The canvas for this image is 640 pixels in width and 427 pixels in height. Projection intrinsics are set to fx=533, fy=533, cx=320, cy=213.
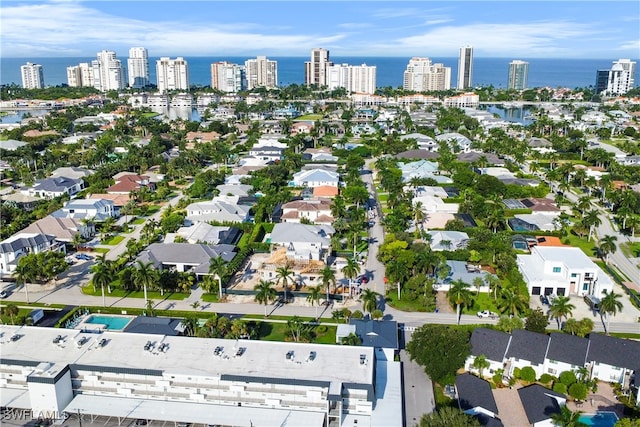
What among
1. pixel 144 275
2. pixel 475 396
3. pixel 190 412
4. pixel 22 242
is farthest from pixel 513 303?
pixel 22 242

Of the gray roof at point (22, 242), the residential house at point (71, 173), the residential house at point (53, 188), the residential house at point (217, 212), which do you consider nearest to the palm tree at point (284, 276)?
the residential house at point (217, 212)

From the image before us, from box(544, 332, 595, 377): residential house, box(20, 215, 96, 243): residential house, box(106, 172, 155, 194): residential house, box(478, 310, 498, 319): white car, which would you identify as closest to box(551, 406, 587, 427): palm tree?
box(544, 332, 595, 377): residential house

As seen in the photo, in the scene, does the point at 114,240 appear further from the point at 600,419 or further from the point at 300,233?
the point at 600,419

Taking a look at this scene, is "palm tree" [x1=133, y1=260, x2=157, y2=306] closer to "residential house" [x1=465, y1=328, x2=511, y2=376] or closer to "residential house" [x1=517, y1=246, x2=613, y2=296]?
"residential house" [x1=465, y1=328, x2=511, y2=376]

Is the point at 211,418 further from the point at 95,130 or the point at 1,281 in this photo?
the point at 95,130

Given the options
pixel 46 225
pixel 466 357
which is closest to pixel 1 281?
pixel 46 225
